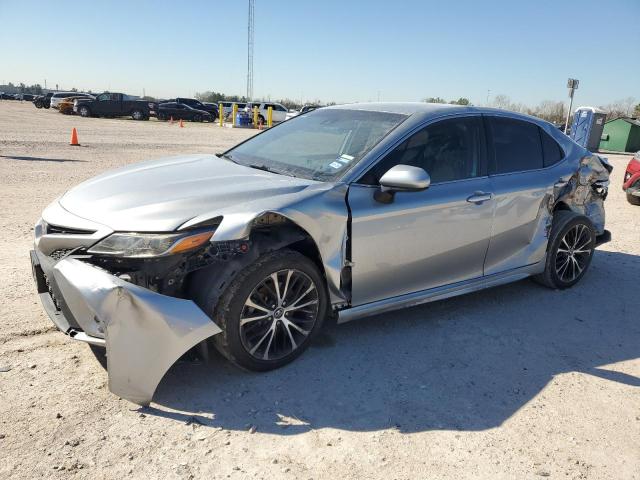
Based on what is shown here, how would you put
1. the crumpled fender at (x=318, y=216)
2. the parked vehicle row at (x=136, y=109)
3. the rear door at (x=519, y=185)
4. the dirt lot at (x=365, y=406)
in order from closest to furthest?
the dirt lot at (x=365, y=406) → the crumpled fender at (x=318, y=216) → the rear door at (x=519, y=185) → the parked vehicle row at (x=136, y=109)

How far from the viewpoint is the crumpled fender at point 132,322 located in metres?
2.70

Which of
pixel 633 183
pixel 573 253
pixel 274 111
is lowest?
pixel 573 253

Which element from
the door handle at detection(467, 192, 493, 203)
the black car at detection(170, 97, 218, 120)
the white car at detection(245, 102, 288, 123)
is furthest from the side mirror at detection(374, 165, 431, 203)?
the black car at detection(170, 97, 218, 120)

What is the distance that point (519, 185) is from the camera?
4.43 m

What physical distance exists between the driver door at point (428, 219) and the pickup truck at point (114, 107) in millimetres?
34334

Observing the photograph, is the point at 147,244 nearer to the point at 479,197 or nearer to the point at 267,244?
the point at 267,244

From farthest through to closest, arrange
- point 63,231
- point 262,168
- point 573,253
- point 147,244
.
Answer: point 573,253 < point 262,168 < point 63,231 < point 147,244

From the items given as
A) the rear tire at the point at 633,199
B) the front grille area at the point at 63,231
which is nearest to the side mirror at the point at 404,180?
the front grille area at the point at 63,231

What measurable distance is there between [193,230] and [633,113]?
5934 centimetres

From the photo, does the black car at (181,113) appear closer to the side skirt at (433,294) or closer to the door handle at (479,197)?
the side skirt at (433,294)

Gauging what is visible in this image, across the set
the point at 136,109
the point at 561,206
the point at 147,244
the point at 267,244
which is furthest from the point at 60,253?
the point at 136,109

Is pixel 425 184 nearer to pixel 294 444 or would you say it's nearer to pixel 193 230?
pixel 193 230

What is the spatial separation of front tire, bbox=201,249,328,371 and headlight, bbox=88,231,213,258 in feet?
1.12

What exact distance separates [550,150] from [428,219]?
74.8 inches
